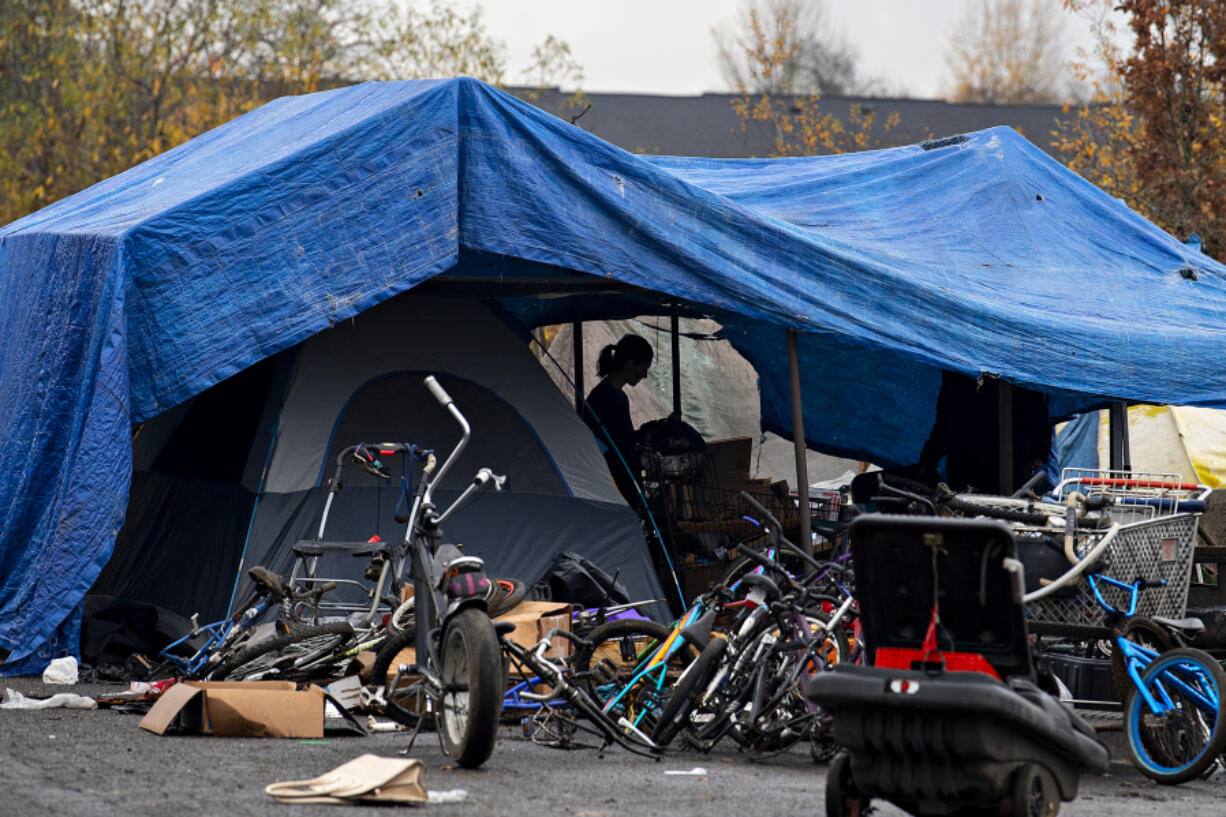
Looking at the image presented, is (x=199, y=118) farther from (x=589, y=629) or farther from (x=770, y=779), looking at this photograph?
(x=770, y=779)

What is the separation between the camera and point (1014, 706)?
421cm

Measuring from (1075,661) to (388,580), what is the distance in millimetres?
3476

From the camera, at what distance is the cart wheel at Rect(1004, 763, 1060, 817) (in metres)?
4.29

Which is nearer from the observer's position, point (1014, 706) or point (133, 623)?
point (1014, 706)

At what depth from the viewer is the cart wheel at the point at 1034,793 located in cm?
429

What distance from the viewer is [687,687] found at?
606cm

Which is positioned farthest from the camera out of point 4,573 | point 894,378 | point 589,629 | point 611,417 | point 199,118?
point 199,118

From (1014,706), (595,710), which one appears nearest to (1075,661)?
(595,710)

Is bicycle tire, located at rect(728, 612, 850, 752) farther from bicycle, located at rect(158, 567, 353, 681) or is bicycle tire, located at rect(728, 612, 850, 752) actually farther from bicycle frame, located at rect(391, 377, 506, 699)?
bicycle, located at rect(158, 567, 353, 681)

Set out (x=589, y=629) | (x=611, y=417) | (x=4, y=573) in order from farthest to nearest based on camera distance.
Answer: (x=611, y=417) < (x=4, y=573) < (x=589, y=629)

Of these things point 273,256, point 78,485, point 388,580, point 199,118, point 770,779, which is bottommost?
point 770,779

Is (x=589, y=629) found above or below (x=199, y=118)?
below

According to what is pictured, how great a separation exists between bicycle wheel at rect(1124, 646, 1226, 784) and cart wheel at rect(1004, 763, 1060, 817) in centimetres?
174

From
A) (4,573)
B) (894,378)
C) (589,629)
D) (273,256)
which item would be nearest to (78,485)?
(4,573)
